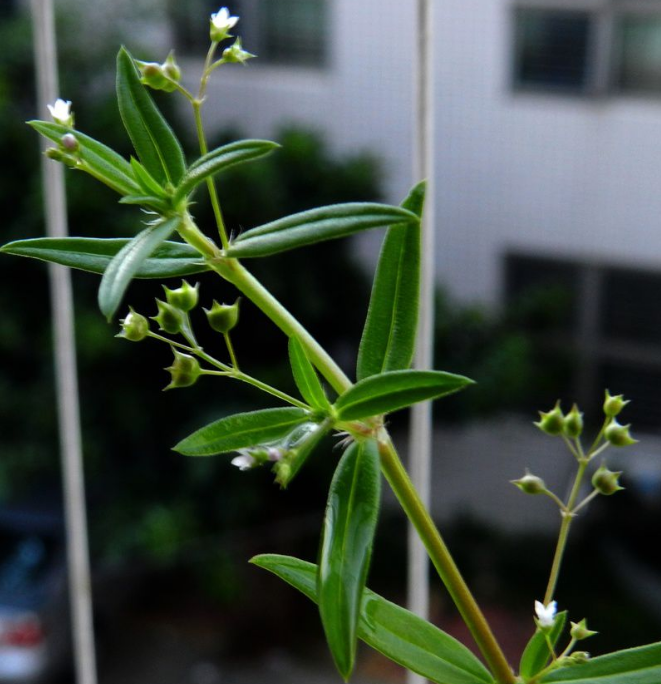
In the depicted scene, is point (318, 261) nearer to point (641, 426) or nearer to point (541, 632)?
point (641, 426)

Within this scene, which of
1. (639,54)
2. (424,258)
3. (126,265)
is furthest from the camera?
(639,54)

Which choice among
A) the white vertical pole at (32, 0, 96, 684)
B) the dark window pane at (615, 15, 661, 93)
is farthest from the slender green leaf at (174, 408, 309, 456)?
the dark window pane at (615, 15, 661, 93)

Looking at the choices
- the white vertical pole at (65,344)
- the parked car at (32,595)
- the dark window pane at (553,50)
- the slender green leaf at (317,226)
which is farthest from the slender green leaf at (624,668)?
the dark window pane at (553,50)

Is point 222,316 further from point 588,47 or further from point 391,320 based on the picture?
point 588,47

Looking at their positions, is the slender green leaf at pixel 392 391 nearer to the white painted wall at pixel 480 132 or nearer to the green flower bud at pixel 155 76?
the green flower bud at pixel 155 76

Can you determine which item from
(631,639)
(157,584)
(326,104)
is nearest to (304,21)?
(326,104)

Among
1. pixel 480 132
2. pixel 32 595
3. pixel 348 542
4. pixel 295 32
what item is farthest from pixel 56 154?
pixel 295 32
